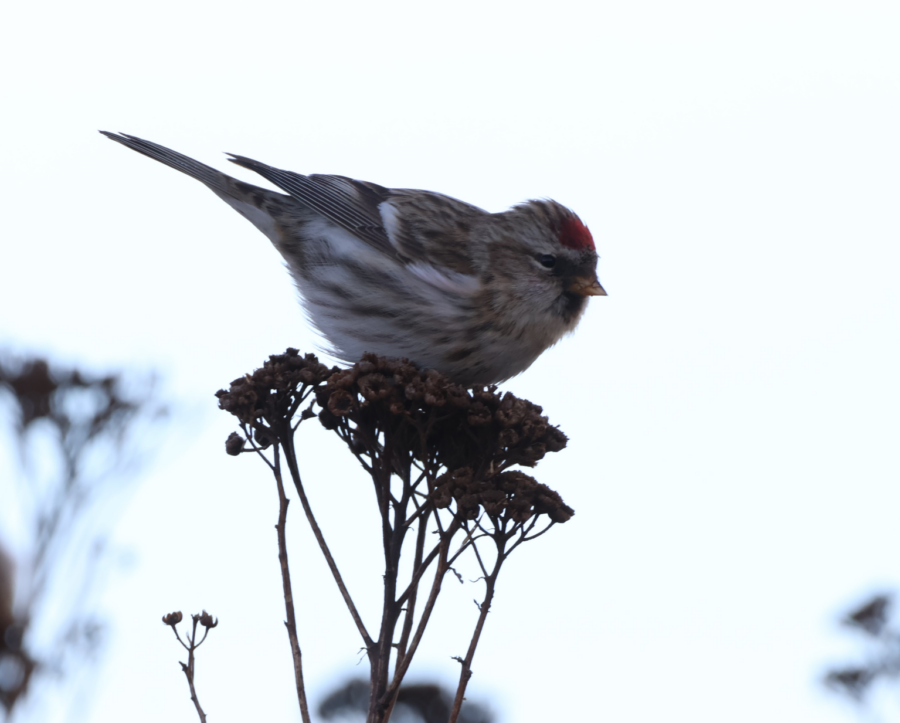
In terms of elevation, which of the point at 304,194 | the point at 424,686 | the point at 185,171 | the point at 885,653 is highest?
the point at 185,171

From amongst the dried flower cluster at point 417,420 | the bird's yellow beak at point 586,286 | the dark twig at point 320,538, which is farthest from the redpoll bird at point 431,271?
the dark twig at point 320,538

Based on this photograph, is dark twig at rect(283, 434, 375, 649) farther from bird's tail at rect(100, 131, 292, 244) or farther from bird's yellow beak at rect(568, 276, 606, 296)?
bird's tail at rect(100, 131, 292, 244)

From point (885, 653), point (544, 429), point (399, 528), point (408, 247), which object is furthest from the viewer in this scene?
point (885, 653)

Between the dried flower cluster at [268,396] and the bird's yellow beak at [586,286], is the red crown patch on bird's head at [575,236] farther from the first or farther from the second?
the dried flower cluster at [268,396]

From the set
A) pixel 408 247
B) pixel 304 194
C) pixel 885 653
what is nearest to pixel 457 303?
pixel 408 247

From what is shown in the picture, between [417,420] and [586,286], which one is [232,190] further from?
[417,420]

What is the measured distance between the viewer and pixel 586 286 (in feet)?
12.3

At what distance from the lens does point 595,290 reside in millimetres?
3715

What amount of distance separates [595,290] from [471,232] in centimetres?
58

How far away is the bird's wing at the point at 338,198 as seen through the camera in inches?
157

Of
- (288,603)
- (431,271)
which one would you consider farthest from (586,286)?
(288,603)

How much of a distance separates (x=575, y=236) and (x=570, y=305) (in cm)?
27

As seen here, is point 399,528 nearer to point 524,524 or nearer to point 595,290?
point 524,524

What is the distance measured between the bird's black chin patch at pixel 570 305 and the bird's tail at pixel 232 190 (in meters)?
1.27
